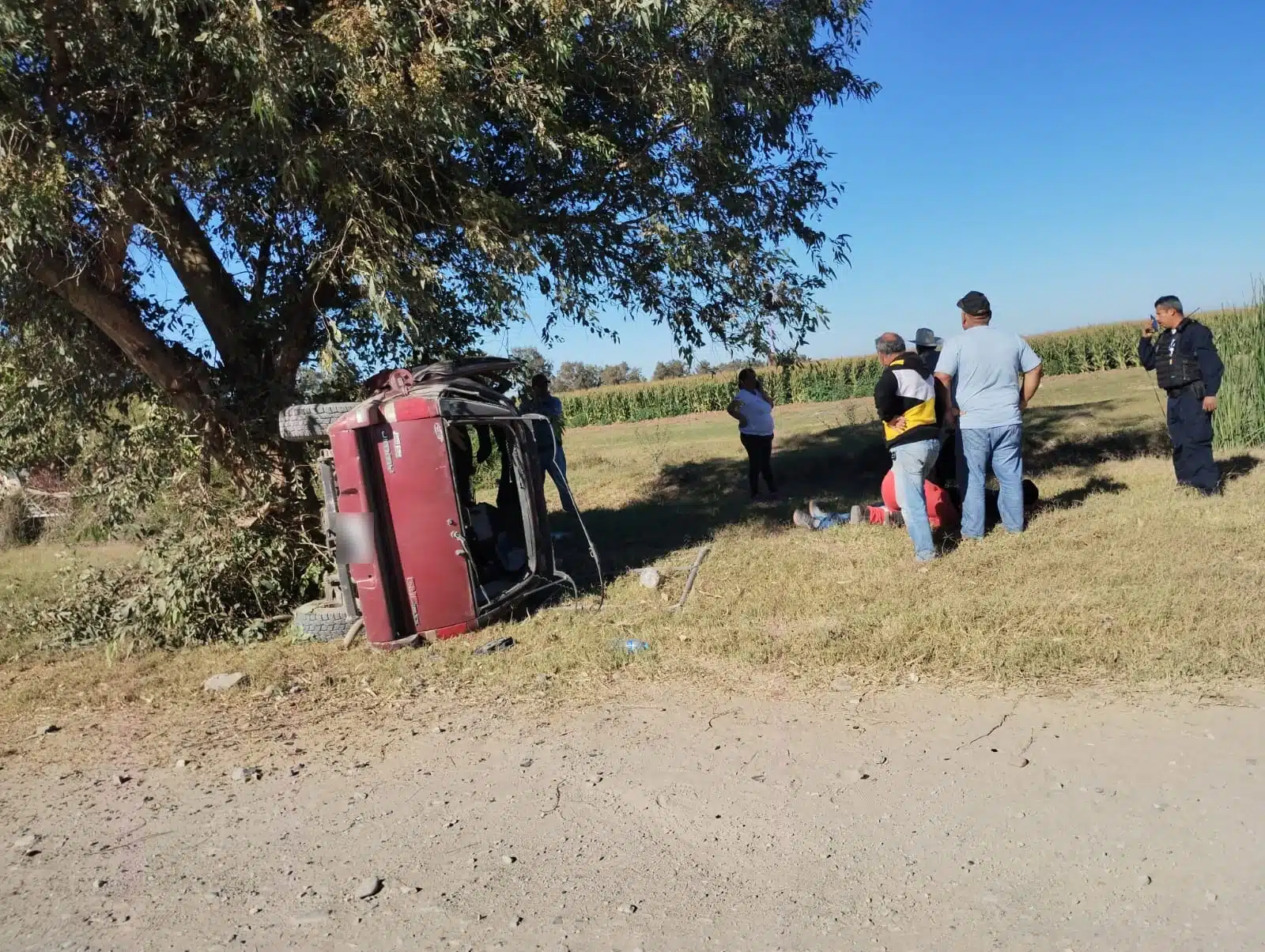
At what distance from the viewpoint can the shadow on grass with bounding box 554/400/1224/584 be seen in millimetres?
9602

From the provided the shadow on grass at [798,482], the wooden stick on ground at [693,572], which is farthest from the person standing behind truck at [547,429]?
the wooden stick on ground at [693,572]

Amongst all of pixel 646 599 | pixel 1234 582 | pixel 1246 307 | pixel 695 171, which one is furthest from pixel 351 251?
pixel 1246 307

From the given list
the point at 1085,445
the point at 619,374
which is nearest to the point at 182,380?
the point at 1085,445

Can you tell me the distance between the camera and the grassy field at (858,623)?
5184 mm

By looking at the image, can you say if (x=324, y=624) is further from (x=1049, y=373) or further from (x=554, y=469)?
(x=1049, y=373)

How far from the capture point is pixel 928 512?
7.70 m

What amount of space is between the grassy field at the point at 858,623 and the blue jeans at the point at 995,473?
0.20 metres

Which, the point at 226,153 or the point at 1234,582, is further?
the point at 226,153

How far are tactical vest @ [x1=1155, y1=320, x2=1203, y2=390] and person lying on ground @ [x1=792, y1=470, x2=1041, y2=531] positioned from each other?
144 centimetres

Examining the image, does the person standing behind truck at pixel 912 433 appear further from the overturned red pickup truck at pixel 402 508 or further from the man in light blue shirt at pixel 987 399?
the overturned red pickup truck at pixel 402 508

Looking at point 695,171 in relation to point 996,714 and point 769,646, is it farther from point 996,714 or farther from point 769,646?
point 996,714

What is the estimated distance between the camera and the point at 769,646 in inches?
229

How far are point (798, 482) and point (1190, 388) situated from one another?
5.86 m

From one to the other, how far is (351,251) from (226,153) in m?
1.14
